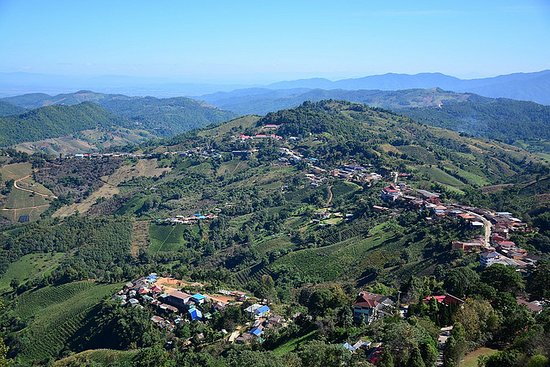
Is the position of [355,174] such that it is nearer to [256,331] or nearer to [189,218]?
[189,218]

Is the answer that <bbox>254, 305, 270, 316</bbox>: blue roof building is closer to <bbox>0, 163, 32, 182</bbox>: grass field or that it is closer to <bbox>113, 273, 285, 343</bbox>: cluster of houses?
<bbox>113, 273, 285, 343</bbox>: cluster of houses

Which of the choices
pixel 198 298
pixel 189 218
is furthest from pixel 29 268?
pixel 198 298

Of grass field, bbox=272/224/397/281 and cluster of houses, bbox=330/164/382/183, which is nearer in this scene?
grass field, bbox=272/224/397/281

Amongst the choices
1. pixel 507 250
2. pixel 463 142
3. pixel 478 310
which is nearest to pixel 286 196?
pixel 507 250

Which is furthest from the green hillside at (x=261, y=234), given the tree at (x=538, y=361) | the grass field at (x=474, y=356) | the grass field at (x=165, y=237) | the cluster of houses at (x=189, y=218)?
the tree at (x=538, y=361)

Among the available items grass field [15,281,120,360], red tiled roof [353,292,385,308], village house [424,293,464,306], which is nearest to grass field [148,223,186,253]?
grass field [15,281,120,360]

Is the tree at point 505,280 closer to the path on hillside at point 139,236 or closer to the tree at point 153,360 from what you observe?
the tree at point 153,360
